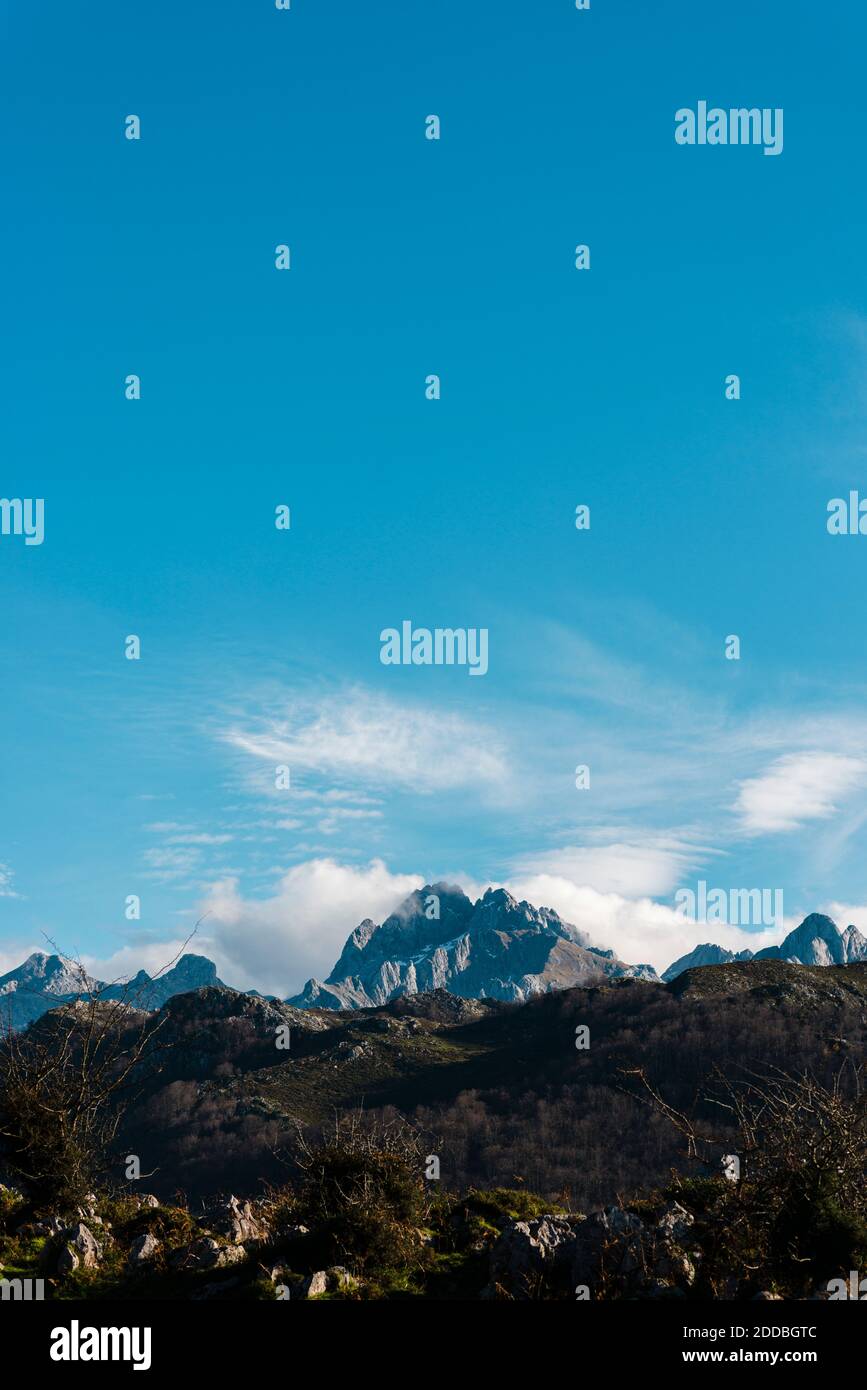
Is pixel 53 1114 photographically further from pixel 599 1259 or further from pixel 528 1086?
pixel 528 1086

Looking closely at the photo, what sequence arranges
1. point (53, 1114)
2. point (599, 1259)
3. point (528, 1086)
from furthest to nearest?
point (528, 1086), point (53, 1114), point (599, 1259)

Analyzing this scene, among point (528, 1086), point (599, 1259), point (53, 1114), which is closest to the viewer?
point (599, 1259)

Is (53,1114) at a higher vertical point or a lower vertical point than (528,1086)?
higher

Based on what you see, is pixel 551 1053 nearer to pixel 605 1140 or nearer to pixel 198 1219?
pixel 605 1140

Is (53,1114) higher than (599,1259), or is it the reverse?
(53,1114)

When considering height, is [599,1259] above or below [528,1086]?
above

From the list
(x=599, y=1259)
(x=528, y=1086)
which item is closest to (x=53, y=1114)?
(x=599, y=1259)

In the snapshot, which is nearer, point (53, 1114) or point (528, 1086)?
point (53, 1114)

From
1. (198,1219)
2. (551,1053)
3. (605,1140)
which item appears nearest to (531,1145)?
(605,1140)

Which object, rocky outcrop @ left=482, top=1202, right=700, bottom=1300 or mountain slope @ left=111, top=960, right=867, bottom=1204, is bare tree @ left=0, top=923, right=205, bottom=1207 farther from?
mountain slope @ left=111, top=960, right=867, bottom=1204

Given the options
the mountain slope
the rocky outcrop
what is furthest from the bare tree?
the mountain slope

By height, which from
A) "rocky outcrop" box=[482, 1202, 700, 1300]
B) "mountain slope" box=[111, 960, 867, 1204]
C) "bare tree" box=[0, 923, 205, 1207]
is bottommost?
"mountain slope" box=[111, 960, 867, 1204]

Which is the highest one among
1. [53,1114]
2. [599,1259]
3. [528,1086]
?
[53,1114]

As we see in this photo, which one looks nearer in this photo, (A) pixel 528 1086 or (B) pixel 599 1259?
(B) pixel 599 1259
